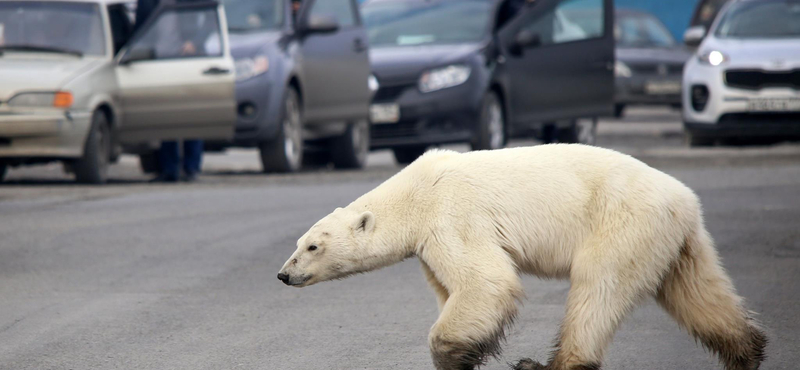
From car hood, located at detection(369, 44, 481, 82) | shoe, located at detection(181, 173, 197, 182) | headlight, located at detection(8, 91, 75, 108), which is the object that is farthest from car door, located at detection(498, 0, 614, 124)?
headlight, located at detection(8, 91, 75, 108)

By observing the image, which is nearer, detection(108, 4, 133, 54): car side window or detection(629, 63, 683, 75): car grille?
detection(108, 4, 133, 54): car side window

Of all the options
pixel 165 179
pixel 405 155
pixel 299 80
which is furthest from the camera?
pixel 405 155

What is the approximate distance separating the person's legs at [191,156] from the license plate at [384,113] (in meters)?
2.38

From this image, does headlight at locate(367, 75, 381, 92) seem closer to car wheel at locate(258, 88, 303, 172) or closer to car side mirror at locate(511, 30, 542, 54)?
Answer: car wheel at locate(258, 88, 303, 172)

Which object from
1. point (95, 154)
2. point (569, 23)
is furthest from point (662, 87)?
point (95, 154)

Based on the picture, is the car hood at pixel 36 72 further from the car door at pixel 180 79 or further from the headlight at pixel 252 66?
the headlight at pixel 252 66

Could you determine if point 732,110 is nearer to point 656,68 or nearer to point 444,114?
point 444,114

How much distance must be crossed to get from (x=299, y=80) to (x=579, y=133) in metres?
5.07

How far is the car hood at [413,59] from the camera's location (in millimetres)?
15431

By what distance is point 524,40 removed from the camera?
Result: 15.9 m

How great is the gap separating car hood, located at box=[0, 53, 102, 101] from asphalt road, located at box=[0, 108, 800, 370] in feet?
3.11

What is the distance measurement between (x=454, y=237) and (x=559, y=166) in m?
0.51

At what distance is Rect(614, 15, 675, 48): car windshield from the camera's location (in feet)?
81.1

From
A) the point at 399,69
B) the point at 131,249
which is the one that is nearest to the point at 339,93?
the point at 399,69
